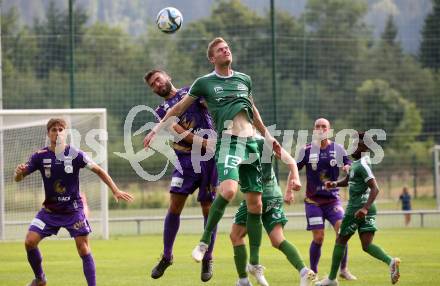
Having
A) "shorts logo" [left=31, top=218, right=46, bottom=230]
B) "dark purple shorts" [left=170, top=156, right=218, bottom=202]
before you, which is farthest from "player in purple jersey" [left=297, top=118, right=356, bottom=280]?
"shorts logo" [left=31, top=218, right=46, bottom=230]

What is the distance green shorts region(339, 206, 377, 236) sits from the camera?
11.4 metres

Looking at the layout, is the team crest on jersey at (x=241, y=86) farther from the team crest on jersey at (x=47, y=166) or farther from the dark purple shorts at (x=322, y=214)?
the dark purple shorts at (x=322, y=214)

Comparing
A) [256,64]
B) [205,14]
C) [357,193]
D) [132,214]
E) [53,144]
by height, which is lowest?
[132,214]

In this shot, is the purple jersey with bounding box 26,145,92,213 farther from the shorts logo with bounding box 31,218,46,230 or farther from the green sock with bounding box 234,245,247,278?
the green sock with bounding box 234,245,247,278

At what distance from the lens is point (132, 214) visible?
99.7ft

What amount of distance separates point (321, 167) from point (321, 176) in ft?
0.47

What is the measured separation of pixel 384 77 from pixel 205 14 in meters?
6.70

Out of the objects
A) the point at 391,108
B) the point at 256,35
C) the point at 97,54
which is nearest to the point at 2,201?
the point at 97,54

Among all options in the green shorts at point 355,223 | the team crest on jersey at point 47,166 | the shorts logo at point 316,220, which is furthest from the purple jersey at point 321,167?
the team crest on jersey at point 47,166

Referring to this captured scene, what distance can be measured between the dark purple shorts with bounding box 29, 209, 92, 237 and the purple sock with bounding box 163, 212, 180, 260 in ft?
3.93

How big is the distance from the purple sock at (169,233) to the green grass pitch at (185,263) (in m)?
0.46

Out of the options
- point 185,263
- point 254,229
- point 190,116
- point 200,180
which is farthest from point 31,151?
point 254,229

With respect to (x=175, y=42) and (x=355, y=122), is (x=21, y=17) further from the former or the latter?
(x=355, y=122)

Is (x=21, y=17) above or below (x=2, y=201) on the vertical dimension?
above
